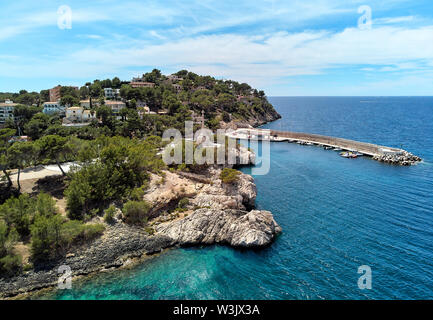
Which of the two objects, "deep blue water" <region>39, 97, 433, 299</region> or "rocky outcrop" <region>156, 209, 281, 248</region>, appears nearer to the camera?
"deep blue water" <region>39, 97, 433, 299</region>

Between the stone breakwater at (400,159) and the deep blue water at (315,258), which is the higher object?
the stone breakwater at (400,159)

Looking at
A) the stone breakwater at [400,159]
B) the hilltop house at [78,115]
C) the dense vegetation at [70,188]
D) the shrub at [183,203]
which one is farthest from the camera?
the hilltop house at [78,115]

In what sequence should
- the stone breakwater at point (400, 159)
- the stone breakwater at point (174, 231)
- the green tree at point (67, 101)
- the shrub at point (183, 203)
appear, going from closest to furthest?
1. the stone breakwater at point (174, 231)
2. the shrub at point (183, 203)
3. the stone breakwater at point (400, 159)
4. the green tree at point (67, 101)

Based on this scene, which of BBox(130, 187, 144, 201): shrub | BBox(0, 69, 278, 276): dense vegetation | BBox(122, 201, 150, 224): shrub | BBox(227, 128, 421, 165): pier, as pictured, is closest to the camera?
BBox(0, 69, 278, 276): dense vegetation

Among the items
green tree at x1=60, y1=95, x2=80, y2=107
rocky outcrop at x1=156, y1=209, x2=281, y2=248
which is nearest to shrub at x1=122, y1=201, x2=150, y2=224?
rocky outcrop at x1=156, y1=209, x2=281, y2=248

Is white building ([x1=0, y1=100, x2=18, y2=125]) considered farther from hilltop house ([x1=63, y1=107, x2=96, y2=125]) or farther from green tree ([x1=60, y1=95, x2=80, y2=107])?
hilltop house ([x1=63, y1=107, x2=96, y2=125])

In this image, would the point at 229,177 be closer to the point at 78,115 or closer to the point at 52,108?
the point at 78,115

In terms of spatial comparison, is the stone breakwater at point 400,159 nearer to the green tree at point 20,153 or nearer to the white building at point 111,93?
the green tree at point 20,153

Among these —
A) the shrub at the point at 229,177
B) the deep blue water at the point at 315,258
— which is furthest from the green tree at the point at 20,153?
the shrub at the point at 229,177
